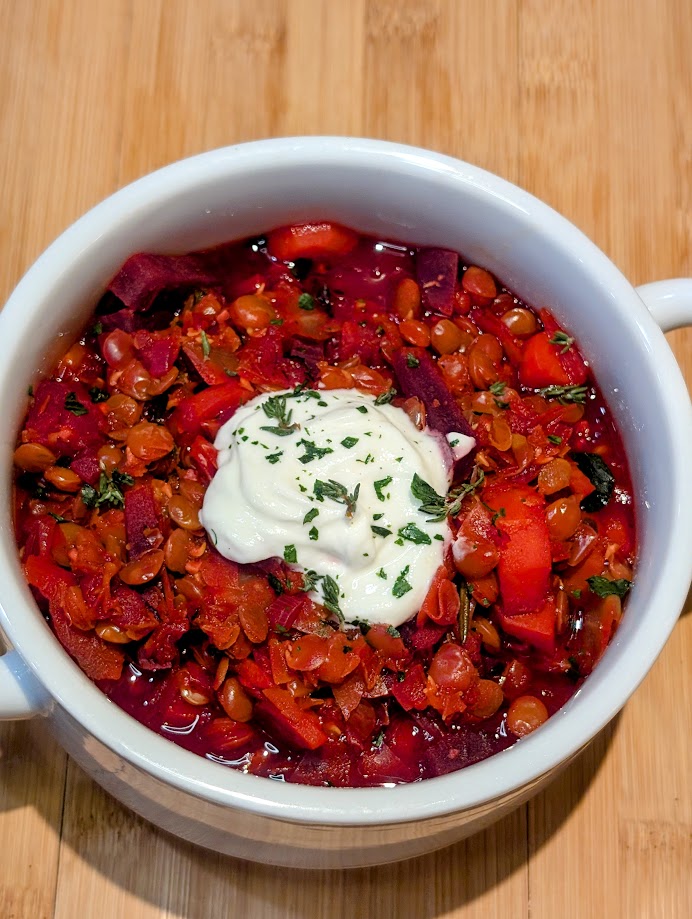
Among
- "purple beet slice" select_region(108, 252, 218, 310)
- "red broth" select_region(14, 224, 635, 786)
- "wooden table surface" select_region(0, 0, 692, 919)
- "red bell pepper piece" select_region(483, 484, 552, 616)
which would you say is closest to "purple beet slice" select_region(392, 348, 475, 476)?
"red broth" select_region(14, 224, 635, 786)

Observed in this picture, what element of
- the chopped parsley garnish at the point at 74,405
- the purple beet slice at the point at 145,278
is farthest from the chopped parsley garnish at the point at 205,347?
the chopped parsley garnish at the point at 74,405

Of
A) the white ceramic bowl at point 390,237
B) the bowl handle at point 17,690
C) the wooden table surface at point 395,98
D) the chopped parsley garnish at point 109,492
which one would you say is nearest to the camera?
the white ceramic bowl at point 390,237

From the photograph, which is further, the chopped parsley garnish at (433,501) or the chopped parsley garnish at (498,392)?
the chopped parsley garnish at (498,392)

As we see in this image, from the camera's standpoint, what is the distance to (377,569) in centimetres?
178

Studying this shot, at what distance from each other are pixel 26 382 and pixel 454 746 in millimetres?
1004

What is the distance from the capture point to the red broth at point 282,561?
69.1 inches

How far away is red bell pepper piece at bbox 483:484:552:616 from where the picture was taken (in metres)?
1.79

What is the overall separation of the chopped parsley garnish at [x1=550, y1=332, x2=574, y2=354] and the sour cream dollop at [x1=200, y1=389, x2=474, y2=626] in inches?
12.5

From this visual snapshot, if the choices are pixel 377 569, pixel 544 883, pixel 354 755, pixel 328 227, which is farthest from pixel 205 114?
pixel 544 883

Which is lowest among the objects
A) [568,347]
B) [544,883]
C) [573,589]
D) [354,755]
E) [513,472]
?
[544,883]

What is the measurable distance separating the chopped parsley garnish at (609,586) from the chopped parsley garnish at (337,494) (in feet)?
1.54

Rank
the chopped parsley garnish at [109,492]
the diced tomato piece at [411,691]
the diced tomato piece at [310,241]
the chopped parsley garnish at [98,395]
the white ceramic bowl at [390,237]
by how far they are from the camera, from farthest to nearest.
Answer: the diced tomato piece at [310,241], the chopped parsley garnish at [98,395], the chopped parsley garnish at [109,492], the diced tomato piece at [411,691], the white ceramic bowl at [390,237]

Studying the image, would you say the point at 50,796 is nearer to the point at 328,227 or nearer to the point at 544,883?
the point at 544,883

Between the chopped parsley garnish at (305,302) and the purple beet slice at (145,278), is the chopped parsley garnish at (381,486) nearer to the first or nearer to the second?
the chopped parsley garnish at (305,302)
